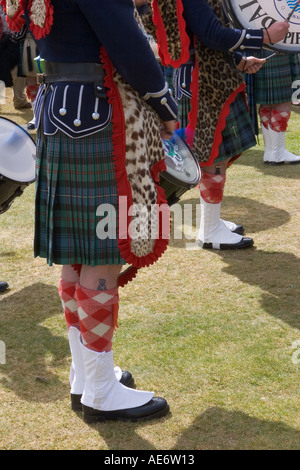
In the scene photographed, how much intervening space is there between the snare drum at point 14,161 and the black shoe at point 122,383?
2.94ft

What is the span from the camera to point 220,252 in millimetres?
4211

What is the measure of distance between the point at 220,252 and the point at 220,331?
42.4 inches

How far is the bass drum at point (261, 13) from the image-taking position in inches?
134

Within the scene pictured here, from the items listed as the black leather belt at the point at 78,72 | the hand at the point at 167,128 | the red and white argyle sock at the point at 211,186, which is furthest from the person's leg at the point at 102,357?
the red and white argyle sock at the point at 211,186

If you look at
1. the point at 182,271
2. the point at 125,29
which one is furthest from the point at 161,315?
the point at 125,29

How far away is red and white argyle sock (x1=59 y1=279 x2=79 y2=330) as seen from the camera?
8.56 feet

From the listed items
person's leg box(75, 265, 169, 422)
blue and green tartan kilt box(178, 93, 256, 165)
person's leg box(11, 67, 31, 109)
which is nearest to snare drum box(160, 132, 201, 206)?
person's leg box(75, 265, 169, 422)

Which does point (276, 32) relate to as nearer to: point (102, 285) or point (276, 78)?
point (102, 285)

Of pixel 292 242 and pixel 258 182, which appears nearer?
pixel 292 242

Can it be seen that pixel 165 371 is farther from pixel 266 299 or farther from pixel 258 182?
pixel 258 182

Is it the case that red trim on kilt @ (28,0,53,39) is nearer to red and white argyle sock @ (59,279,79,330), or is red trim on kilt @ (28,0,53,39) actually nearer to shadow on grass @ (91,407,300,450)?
red and white argyle sock @ (59,279,79,330)

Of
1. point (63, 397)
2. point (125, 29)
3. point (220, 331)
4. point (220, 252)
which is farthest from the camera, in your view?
point (220, 252)

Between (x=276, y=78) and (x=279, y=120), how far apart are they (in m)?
0.38

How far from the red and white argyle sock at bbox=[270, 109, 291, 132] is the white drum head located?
3.14 metres
